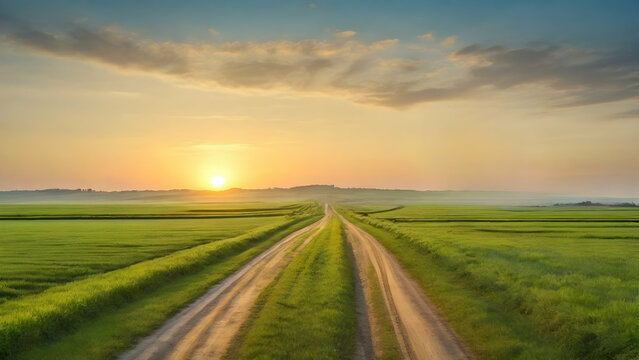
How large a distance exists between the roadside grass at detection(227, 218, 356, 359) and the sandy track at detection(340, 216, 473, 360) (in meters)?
1.87

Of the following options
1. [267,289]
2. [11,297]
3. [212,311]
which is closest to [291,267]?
[267,289]

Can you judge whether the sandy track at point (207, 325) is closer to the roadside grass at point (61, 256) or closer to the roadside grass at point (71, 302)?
the roadside grass at point (71, 302)

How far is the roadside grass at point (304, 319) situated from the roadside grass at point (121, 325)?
401 centimetres

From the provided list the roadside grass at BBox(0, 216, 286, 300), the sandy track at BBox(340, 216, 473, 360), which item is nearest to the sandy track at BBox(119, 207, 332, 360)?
the sandy track at BBox(340, 216, 473, 360)

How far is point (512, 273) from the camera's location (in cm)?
2477

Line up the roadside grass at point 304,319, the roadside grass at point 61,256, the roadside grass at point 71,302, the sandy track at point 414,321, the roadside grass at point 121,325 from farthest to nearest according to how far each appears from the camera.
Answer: the roadside grass at point 61,256, the roadside grass at point 71,302, the roadside grass at point 121,325, the sandy track at point 414,321, the roadside grass at point 304,319

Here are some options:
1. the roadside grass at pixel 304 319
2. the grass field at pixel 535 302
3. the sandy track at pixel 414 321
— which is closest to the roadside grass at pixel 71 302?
the roadside grass at pixel 304 319

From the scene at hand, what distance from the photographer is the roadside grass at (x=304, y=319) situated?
14.0 m

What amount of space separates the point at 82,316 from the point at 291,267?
14.4 metres

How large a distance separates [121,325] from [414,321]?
471 inches

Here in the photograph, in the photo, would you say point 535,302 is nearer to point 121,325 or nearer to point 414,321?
point 414,321

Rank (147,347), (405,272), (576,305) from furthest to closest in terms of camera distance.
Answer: (405,272), (576,305), (147,347)

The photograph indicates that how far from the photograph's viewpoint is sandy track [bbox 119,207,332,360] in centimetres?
1408

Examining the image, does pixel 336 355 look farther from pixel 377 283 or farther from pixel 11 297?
pixel 11 297
